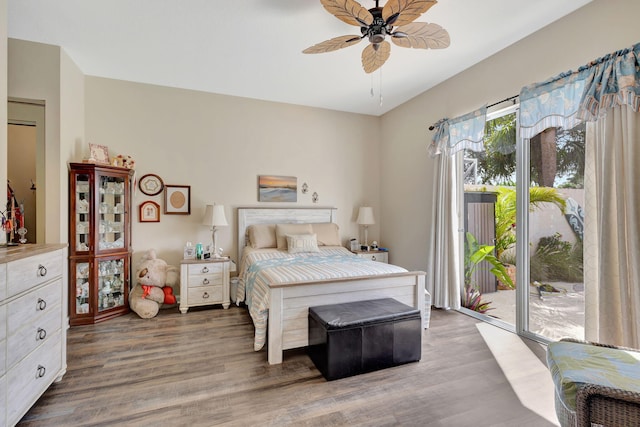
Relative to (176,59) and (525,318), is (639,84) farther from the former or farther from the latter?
(176,59)

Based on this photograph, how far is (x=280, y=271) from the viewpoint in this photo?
271cm

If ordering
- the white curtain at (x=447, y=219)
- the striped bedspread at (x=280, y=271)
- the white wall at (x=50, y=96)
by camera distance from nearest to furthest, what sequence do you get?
the striped bedspread at (x=280, y=271) → the white wall at (x=50, y=96) → the white curtain at (x=447, y=219)

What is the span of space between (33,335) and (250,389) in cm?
132

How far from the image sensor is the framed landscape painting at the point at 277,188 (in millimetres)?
4246

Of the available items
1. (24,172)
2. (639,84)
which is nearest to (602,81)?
(639,84)

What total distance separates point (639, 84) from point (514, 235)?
1517 millimetres

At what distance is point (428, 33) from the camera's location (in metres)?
2.07

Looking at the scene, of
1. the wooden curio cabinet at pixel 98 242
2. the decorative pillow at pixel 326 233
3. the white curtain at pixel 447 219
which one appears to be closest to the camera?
the wooden curio cabinet at pixel 98 242

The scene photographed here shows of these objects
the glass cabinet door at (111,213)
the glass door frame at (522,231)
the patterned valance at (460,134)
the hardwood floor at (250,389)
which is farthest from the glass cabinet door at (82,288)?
the glass door frame at (522,231)

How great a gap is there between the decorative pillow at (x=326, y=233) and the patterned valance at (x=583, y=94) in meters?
2.58

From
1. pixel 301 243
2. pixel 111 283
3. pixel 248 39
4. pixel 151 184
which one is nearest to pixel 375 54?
pixel 248 39

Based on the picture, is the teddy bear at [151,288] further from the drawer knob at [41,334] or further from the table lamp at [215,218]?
the drawer knob at [41,334]

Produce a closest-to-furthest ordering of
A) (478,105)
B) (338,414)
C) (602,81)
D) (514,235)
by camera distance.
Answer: (338,414), (602,81), (514,235), (478,105)

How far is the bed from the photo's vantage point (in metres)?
2.33
